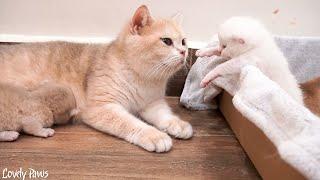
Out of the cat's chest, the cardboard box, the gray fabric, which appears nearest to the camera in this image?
the cardboard box

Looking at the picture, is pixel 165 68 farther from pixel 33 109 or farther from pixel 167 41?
pixel 33 109

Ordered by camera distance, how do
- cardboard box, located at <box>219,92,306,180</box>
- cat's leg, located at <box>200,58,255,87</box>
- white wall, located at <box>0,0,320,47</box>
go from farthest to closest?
1. white wall, located at <box>0,0,320,47</box>
2. cat's leg, located at <box>200,58,255,87</box>
3. cardboard box, located at <box>219,92,306,180</box>

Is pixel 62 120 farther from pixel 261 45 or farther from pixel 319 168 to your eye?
pixel 319 168

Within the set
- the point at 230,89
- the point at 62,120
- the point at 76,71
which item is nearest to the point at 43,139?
the point at 62,120

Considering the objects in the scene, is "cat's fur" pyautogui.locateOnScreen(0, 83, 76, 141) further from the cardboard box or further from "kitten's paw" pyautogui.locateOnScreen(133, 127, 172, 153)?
the cardboard box

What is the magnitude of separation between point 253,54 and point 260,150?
427 millimetres

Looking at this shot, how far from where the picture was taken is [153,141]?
1.17m

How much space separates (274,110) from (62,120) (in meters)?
0.85

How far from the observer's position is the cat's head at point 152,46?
1.33 m

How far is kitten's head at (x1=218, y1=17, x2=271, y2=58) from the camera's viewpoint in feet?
→ 4.26

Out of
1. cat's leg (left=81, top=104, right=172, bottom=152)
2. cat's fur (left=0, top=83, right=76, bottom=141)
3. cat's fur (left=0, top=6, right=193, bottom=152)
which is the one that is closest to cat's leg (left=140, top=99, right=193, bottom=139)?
cat's fur (left=0, top=6, right=193, bottom=152)

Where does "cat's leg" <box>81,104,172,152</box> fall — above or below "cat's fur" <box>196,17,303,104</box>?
below

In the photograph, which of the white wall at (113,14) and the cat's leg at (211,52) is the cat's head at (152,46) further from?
the white wall at (113,14)

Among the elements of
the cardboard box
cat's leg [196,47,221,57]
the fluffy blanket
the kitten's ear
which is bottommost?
the cardboard box
